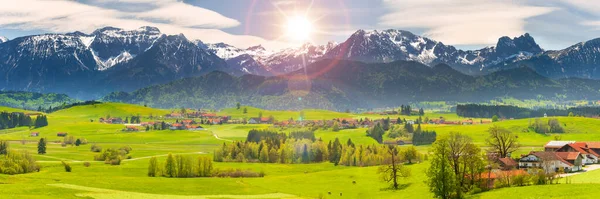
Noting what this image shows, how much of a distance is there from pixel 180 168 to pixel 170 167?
2.80 meters

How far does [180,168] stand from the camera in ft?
475

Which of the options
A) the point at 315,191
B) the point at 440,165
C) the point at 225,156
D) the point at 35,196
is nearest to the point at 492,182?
the point at 440,165

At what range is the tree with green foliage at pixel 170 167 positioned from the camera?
143 m

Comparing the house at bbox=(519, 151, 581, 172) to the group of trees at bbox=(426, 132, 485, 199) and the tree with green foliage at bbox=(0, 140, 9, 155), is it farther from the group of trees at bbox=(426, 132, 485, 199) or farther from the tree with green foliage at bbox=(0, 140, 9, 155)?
the tree with green foliage at bbox=(0, 140, 9, 155)

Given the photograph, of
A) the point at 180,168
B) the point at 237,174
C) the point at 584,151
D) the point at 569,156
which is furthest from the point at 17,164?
the point at 584,151

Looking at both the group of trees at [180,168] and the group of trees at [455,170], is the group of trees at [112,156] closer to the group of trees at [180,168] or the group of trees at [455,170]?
the group of trees at [180,168]

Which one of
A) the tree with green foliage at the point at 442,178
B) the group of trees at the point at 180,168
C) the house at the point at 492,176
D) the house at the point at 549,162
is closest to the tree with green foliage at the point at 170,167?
the group of trees at the point at 180,168

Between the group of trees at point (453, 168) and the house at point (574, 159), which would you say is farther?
the house at point (574, 159)

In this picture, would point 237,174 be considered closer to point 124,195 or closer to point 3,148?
point 124,195

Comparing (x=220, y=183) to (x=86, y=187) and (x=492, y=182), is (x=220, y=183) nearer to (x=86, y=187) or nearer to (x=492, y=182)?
(x=86, y=187)

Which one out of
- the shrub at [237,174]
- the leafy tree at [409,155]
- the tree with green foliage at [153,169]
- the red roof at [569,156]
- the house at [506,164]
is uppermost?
the red roof at [569,156]

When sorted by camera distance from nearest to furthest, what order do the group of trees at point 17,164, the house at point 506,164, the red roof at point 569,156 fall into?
the house at point 506,164 → the red roof at point 569,156 → the group of trees at point 17,164

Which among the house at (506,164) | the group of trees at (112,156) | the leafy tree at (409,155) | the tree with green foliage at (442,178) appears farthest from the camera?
the group of trees at (112,156)

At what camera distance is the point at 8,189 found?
8188 centimetres
